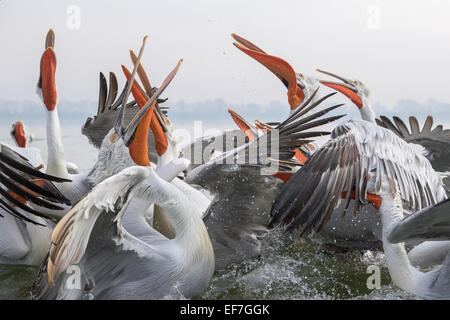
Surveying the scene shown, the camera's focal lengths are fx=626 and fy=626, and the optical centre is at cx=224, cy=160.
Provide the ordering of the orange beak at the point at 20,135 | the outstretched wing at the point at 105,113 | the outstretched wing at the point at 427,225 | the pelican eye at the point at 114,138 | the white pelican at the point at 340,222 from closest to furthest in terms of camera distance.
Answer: the outstretched wing at the point at 427,225 < the pelican eye at the point at 114,138 < the white pelican at the point at 340,222 < the outstretched wing at the point at 105,113 < the orange beak at the point at 20,135

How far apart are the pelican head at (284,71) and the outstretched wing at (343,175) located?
112 centimetres

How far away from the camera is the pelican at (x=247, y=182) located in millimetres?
3711

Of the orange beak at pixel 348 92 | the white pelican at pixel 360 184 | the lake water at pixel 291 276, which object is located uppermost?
the orange beak at pixel 348 92

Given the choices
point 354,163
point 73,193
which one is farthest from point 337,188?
point 73,193

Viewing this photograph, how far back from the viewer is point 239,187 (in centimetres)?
390

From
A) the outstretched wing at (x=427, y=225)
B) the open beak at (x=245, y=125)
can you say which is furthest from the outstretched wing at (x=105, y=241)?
the outstretched wing at (x=427, y=225)

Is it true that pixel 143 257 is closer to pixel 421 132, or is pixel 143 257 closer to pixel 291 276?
pixel 291 276

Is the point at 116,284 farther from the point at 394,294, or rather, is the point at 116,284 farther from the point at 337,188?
the point at 394,294

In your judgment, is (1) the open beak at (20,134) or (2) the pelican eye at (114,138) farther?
(1) the open beak at (20,134)

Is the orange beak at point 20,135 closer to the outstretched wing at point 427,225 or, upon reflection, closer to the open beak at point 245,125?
the open beak at point 245,125

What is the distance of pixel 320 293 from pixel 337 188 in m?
0.69

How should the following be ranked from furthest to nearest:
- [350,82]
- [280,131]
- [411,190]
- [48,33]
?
[350,82] < [48,33] < [280,131] < [411,190]

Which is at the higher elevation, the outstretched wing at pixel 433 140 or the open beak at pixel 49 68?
the open beak at pixel 49 68

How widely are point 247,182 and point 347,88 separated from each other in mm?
1600
